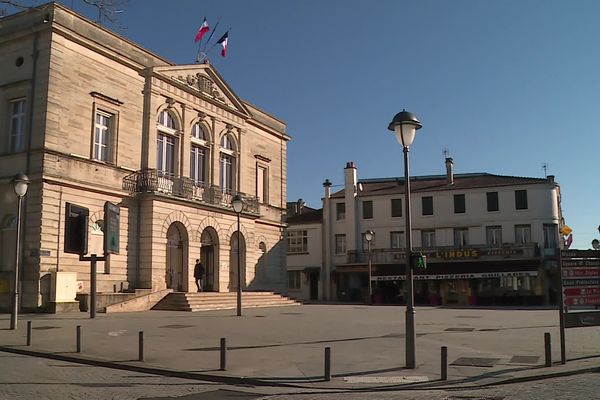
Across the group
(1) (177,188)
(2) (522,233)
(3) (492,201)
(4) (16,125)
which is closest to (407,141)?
(4) (16,125)

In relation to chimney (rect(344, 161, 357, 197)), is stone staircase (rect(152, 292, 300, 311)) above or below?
below

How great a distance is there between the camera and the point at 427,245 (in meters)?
48.0

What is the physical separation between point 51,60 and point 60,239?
7540 millimetres

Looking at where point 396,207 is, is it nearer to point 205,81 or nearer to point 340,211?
point 340,211

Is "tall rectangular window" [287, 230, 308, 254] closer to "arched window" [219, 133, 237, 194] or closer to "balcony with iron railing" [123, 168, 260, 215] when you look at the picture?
"balcony with iron railing" [123, 168, 260, 215]

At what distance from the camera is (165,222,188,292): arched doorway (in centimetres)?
3142

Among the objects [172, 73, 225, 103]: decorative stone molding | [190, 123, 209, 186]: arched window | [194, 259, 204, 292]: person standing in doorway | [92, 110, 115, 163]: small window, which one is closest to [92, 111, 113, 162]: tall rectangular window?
[92, 110, 115, 163]: small window

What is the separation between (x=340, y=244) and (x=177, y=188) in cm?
2253

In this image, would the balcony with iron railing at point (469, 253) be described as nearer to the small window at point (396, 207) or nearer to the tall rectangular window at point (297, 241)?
the small window at point (396, 207)

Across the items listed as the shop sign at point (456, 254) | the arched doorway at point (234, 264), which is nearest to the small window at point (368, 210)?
the shop sign at point (456, 254)

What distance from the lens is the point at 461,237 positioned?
155ft

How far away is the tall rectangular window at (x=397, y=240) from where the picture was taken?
1933 inches

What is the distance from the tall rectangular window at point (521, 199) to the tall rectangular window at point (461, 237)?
4.26 meters

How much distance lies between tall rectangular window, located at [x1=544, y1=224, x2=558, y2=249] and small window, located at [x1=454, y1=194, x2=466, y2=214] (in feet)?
20.3
